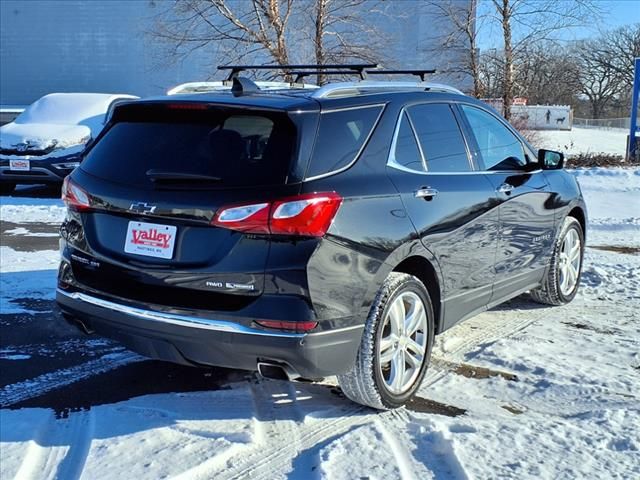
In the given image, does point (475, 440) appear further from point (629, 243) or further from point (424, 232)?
point (629, 243)

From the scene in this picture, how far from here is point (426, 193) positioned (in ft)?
12.8

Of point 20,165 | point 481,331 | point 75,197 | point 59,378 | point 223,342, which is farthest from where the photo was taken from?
point 20,165

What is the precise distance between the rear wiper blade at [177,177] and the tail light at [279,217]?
0.70ft

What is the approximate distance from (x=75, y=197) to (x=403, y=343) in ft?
6.55

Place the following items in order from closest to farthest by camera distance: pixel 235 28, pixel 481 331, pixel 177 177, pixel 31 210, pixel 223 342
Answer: pixel 223 342 → pixel 177 177 → pixel 481 331 → pixel 31 210 → pixel 235 28

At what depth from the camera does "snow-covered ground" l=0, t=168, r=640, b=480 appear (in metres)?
3.14

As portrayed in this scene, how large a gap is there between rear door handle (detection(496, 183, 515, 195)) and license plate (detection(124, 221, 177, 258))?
7.85 feet

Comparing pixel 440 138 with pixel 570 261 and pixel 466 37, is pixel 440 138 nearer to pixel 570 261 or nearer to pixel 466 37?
pixel 570 261

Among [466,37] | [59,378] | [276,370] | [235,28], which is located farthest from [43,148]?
[466,37]

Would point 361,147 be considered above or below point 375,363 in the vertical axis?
above

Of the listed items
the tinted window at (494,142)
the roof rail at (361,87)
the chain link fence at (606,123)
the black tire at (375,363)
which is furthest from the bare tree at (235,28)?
the chain link fence at (606,123)

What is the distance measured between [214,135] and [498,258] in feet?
7.40

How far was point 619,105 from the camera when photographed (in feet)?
248

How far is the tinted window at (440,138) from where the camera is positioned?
4105 mm
